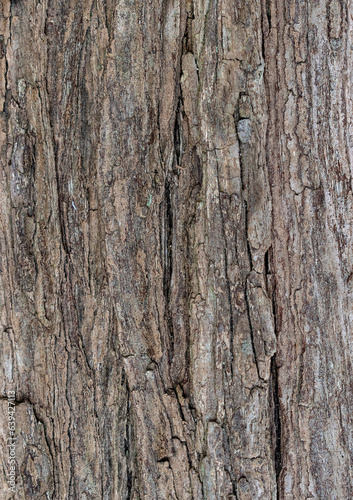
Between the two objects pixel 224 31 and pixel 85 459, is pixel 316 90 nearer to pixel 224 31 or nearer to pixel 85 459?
pixel 224 31

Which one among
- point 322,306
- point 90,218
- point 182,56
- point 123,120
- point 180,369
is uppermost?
point 182,56

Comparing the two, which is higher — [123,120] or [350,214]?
[123,120]

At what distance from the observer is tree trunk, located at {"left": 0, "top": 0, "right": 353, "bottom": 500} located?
50.9 inches

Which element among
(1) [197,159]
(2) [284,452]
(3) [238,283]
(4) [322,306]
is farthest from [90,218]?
(2) [284,452]

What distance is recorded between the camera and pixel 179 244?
1.33 meters

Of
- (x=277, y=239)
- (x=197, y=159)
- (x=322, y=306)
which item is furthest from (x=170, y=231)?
(x=322, y=306)

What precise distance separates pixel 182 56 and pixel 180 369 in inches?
42.4

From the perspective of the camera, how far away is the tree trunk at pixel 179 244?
50.9 inches

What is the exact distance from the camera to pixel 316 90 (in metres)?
1.30

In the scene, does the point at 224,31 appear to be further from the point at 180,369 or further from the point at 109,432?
the point at 109,432

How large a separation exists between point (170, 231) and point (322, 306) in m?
0.59

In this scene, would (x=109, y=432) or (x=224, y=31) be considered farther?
(x=109, y=432)

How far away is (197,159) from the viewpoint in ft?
4.27

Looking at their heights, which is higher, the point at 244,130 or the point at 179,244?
the point at 244,130
